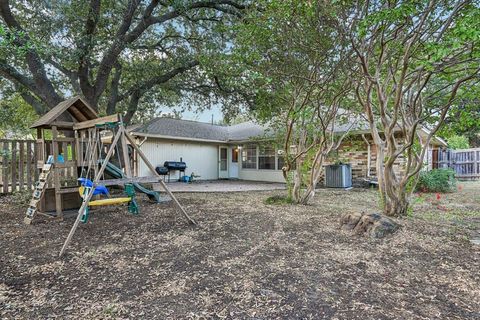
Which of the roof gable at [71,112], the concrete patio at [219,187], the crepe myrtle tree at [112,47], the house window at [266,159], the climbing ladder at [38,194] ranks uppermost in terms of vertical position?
the crepe myrtle tree at [112,47]

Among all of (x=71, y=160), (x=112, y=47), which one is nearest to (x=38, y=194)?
(x=71, y=160)

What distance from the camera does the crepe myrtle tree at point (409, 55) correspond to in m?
3.39

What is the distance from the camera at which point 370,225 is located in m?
4.11

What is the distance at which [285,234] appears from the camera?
4.18 m

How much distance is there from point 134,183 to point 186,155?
8.18m

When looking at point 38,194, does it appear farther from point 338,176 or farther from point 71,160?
point 338,176

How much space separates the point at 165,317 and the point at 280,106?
6.13 metres

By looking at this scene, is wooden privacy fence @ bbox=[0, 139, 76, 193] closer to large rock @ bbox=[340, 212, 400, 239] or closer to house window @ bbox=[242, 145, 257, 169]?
large rock @ bbox=[340, 212, 400, 239]

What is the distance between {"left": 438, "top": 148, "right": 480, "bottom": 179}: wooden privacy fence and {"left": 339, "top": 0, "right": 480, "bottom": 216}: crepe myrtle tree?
1038cm

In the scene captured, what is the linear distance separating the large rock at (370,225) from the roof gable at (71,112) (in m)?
5.31

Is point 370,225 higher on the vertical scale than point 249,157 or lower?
lower

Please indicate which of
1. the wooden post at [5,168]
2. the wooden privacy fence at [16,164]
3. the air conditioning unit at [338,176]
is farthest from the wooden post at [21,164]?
the air conditioning unit at [338,176]

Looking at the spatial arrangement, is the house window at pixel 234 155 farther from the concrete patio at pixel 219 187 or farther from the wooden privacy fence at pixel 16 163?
the wooden privacy fence at pixel 16 163

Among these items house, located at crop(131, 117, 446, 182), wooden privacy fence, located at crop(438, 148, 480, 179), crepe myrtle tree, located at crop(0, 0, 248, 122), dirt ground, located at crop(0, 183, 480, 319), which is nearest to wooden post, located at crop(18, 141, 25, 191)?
crepe myrtle tree, located at crop(0, 0, 248, 122)
